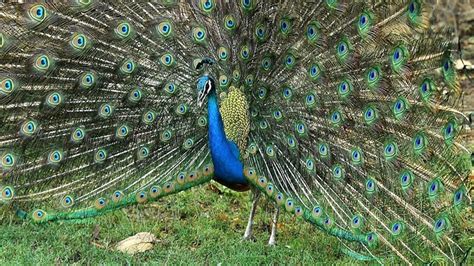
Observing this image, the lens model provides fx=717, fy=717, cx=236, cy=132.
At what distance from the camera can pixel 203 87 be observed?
4043 millimetres

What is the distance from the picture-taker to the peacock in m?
3.72

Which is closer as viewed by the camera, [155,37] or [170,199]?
[155,37]

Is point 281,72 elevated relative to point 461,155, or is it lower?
A: elevated

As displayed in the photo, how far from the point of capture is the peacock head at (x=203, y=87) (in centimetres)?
404

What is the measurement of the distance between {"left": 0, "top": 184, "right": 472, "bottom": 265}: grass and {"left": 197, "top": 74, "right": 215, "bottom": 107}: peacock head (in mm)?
960

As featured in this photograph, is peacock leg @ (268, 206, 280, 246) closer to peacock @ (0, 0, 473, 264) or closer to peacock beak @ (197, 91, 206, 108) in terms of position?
peacock @ (0, 0, 473, 264)

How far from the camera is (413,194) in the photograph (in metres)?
3.82

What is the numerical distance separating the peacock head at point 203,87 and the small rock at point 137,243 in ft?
3.21

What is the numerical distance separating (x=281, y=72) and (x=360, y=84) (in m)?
0.49

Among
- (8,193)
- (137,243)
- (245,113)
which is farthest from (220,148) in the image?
(8,193)

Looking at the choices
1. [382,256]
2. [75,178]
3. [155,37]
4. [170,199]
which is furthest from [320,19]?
[170,199]

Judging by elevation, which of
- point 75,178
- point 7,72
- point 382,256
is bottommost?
point 382,256

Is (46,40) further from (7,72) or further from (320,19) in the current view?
(320,19)

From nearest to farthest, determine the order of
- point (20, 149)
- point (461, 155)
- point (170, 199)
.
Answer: point (461, 155), point (20, 149), point (170, 199)
